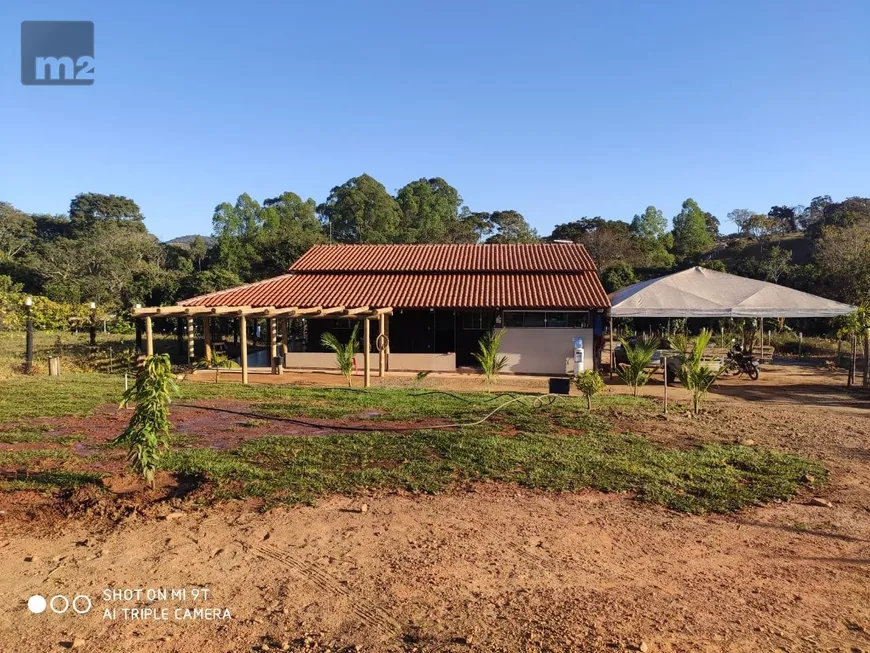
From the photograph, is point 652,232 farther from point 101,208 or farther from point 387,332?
point 101,208

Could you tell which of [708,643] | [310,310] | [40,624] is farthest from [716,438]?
[310,310]

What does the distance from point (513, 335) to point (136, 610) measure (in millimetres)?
14937

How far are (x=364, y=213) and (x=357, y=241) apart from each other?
9.63ft

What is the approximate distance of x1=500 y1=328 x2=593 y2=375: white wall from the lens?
17.6m

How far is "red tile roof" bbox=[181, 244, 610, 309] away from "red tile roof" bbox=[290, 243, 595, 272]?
37 millimetres

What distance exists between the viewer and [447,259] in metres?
22.0

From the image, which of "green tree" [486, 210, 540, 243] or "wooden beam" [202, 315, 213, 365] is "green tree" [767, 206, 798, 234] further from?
"wooden beam" [202, 315, 213, 365]

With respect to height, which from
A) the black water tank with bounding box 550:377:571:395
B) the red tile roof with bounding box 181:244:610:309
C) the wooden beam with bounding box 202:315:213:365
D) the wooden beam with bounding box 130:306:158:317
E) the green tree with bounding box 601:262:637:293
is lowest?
the black water tank with bounding box 550:377:571:395

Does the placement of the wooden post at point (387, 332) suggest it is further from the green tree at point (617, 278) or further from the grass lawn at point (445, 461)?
the green tree at point (617, 278)

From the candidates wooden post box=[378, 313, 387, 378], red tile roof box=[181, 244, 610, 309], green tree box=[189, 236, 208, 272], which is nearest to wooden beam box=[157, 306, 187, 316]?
red tile roof box=[181, 244, 610, 309]

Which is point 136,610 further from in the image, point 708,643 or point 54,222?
point 54,222

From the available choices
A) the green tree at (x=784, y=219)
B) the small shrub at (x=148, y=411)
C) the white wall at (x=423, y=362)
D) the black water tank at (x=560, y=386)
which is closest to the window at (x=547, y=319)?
the white wall at (x=423, y=362)

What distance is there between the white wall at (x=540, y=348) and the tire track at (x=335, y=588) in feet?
45.0

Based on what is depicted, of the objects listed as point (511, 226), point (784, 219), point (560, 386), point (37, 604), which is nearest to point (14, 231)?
point (511, 226)
